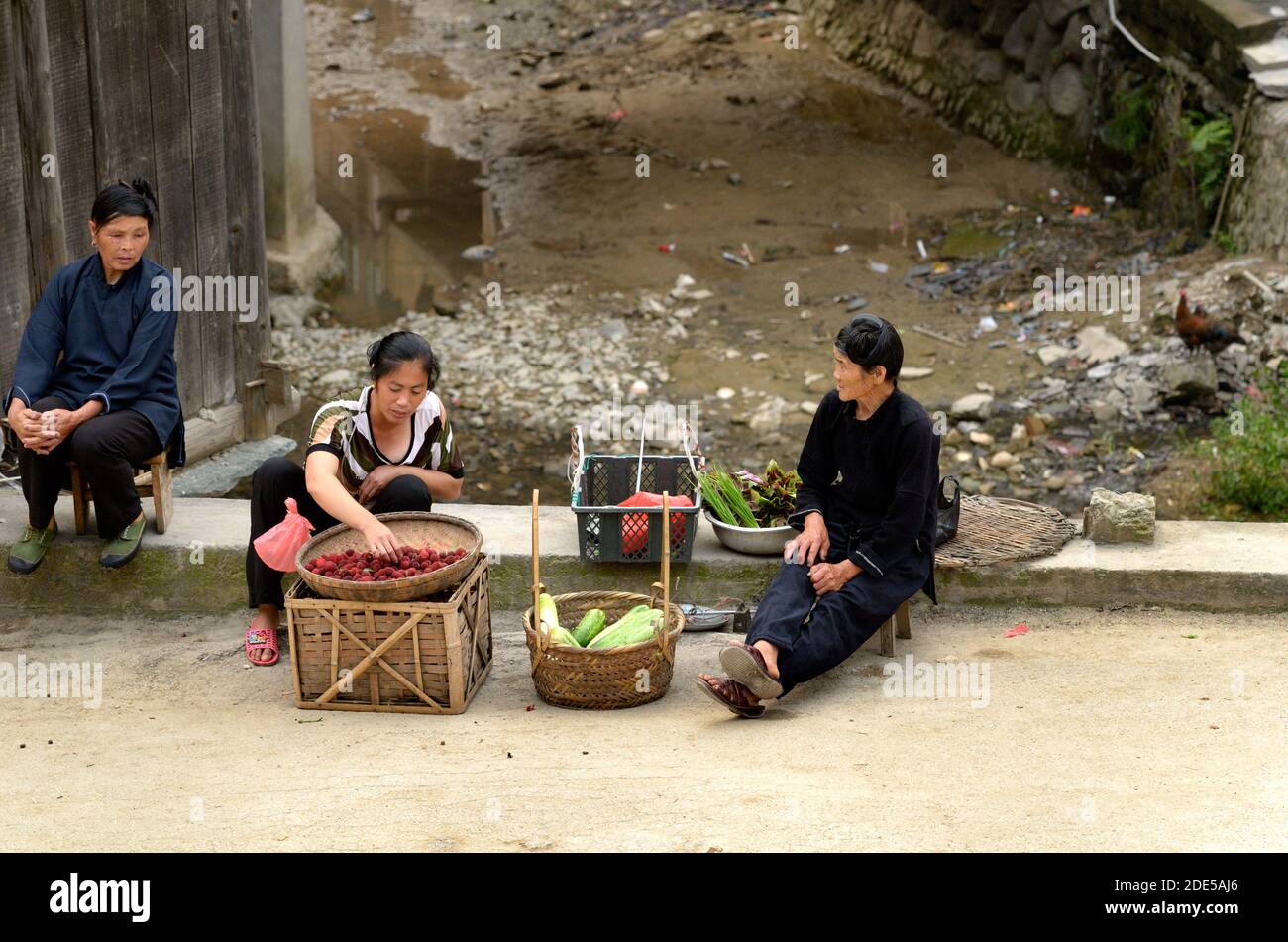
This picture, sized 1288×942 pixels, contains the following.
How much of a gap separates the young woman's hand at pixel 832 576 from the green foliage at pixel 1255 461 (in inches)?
137

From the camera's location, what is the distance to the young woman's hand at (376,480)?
4855 millimetres

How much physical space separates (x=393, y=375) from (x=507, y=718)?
1129 millimetres

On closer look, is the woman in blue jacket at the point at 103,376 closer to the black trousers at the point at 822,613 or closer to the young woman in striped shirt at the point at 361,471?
the young woman in striped shirt at the point at 361,471

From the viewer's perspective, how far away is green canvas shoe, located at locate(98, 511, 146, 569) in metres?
5.21

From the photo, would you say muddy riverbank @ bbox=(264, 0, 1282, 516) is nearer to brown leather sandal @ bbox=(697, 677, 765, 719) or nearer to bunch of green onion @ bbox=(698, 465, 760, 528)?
bunch of green onion @ bbox=(698, 465, 760, 528)

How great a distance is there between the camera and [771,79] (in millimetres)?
14945

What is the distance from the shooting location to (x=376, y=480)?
4855 mm

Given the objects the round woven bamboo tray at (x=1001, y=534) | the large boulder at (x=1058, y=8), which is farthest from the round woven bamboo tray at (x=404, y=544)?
the large boulder at (x=1058, y=8)

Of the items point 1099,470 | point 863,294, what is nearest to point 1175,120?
point 863,294

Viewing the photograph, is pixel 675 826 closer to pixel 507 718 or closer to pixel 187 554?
pixel 507 718

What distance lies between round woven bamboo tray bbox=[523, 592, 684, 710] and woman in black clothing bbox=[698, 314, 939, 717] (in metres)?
0.18

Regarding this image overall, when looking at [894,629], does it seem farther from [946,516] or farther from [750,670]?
[750,670]
